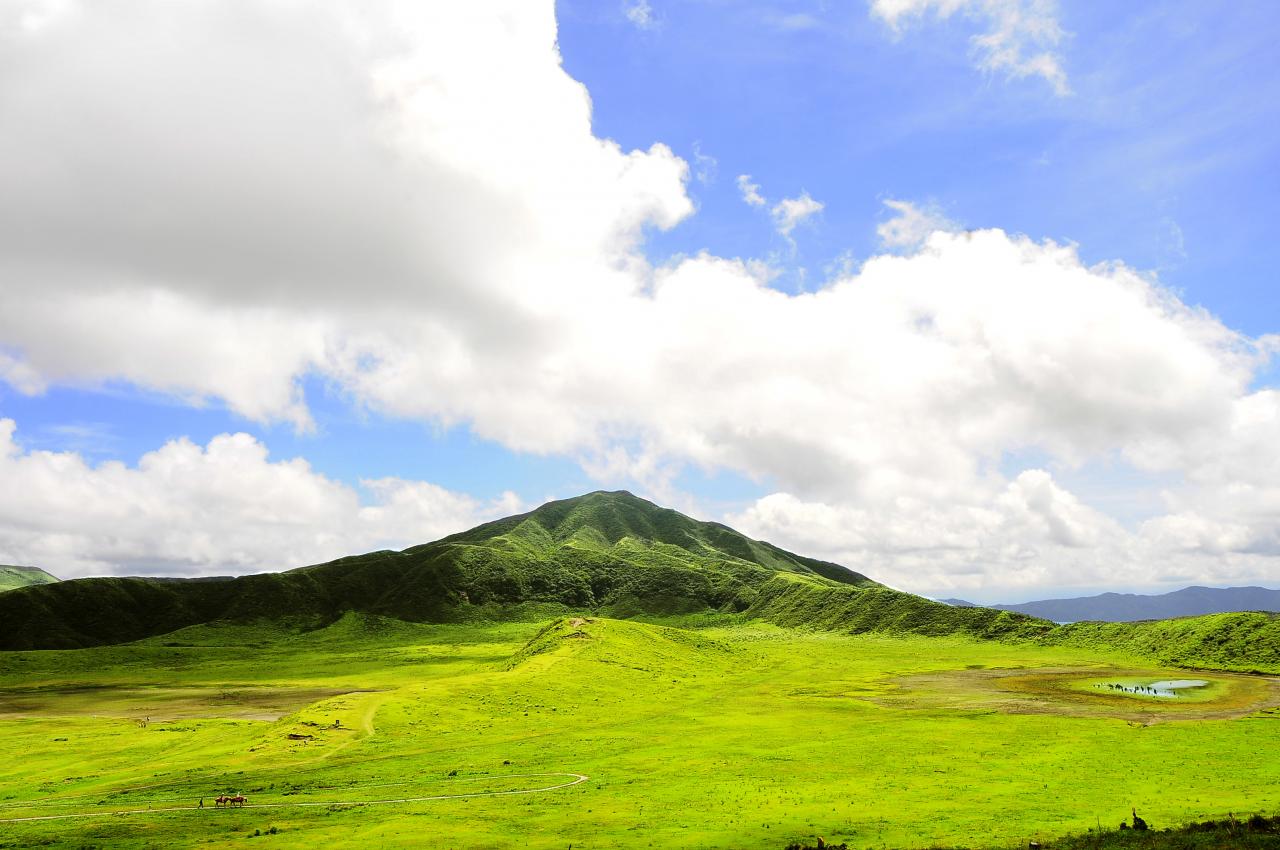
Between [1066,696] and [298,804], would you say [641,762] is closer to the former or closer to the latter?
[298,804]

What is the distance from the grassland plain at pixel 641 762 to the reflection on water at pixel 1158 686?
574 cm

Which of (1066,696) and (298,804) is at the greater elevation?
(298,804)

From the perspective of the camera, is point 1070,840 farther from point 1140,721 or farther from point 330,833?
point 1140,721

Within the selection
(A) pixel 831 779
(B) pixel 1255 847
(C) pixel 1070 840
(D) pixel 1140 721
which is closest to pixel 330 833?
(A) pixel 831 779

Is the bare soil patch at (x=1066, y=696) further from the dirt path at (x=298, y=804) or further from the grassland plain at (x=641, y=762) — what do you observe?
the dirt path at (x=298, y=804)

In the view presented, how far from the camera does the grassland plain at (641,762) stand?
51531 mm

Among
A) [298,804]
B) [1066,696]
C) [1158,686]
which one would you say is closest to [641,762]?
[298,804]

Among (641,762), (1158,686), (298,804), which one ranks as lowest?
(1158,686)

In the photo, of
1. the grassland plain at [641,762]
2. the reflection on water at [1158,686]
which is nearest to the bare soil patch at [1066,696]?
the grassland plain at [641,762]

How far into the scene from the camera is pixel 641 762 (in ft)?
251

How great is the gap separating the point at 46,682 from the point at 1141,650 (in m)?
301

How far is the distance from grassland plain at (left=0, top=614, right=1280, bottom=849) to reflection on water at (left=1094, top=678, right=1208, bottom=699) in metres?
5.74

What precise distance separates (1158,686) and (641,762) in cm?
11524

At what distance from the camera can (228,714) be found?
12719cm
